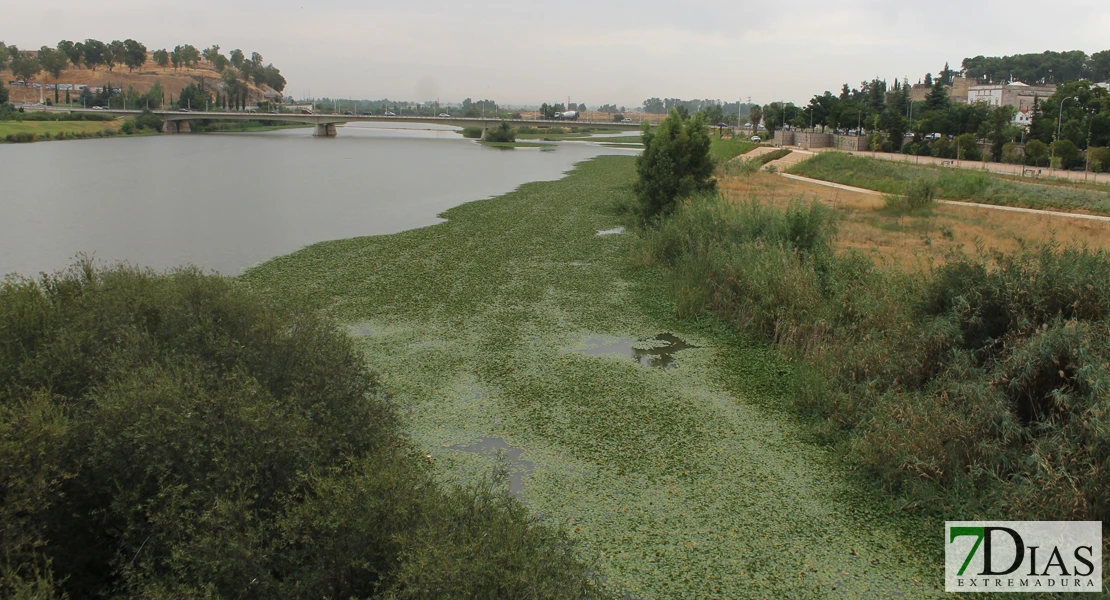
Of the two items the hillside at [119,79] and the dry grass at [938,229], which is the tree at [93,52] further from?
the dry grass at [938,229]

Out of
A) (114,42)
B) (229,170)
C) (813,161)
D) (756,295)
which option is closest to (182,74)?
(114,42)

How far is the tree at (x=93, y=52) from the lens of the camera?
11894 centimetres

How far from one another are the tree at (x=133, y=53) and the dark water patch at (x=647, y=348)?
141 m

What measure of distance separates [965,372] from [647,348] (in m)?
3.96

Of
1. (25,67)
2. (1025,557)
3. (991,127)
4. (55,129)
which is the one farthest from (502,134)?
(25,67)

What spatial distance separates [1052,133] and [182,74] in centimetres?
13121

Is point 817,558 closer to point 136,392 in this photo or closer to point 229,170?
point 136,392

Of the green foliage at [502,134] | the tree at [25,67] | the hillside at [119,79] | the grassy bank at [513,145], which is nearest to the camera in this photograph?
the grassy bank at [513,145]

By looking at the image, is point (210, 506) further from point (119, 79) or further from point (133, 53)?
point (133, 53)

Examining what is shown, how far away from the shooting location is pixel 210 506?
3838 millimetres

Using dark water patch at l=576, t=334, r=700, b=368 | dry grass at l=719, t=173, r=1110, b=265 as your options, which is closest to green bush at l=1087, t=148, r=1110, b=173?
dry grass at l=719, t=173, r=1110, b=265

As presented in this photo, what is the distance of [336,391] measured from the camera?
531 centimetres

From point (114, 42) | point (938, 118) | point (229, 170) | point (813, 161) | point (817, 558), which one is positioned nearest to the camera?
point (817, 558)

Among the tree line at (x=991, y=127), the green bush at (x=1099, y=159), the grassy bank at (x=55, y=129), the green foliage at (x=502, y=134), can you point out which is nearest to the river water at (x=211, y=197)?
the grassy bank at (x=55, y=129)
